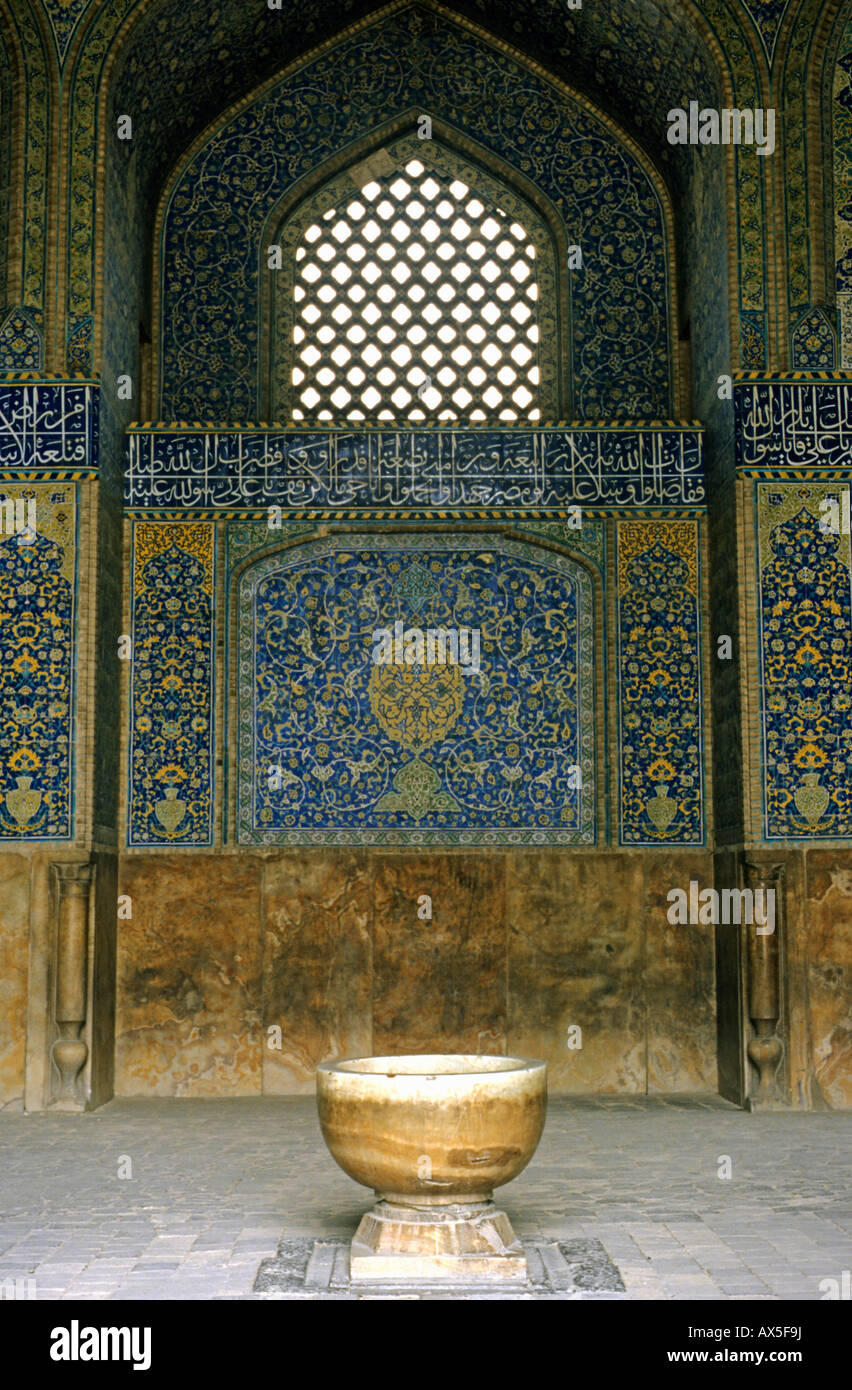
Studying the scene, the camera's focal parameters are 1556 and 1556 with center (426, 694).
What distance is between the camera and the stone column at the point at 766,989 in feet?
27.0

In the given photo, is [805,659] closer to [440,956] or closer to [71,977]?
[440,956]

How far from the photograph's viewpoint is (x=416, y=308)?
1012 centimetres

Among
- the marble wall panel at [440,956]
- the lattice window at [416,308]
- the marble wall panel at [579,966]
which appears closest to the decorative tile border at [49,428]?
the lattice window at [416,308]

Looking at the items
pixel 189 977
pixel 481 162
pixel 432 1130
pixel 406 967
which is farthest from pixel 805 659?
pixel 432 1130

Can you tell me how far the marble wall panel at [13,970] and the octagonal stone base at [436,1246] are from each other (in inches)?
163

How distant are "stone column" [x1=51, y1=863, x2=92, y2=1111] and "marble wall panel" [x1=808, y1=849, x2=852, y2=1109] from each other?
387 centimetres

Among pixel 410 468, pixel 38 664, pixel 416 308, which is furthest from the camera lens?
pixel 416 308

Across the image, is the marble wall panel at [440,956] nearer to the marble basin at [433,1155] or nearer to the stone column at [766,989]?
the stone column at [766,989]

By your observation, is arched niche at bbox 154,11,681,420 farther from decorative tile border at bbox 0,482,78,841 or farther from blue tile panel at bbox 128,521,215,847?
decorative tile border at bbox 0,482,78,841

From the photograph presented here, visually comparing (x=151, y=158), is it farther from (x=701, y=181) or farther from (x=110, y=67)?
(x=701, y=181)

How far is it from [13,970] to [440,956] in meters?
2.42

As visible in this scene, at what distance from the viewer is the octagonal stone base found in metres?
4.17

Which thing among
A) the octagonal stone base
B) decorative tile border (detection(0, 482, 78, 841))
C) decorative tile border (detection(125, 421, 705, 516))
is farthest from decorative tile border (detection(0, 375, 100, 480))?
the octagonal stone base

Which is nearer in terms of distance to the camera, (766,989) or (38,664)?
(766,989)
